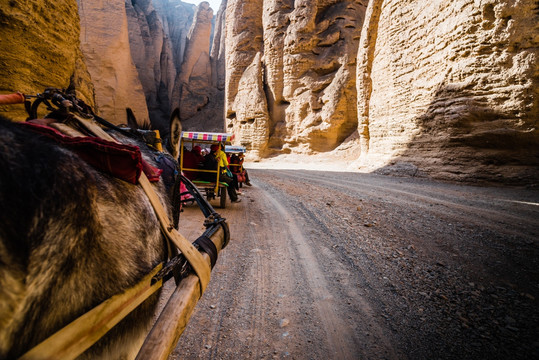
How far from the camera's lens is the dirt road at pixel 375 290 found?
1.77m

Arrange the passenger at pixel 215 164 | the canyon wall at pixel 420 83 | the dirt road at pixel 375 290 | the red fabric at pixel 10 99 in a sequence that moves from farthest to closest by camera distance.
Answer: the canyon wall at pixel 420 83
the passenger at pixel 215 164
the dirt road at pixel 375 290
the red fabric at pixel 10 99

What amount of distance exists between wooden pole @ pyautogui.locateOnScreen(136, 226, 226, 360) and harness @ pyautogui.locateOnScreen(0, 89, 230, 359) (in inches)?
3.4

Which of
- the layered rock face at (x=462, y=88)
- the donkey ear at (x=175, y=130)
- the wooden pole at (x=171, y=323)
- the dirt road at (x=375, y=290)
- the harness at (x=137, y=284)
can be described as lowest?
the dirt road at (x=375, y=290)

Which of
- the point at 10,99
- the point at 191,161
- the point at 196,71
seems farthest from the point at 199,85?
the point at 10,99

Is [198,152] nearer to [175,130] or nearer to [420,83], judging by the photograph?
[175,130]

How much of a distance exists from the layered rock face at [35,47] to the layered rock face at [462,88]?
11785 mm

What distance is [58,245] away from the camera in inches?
29.6

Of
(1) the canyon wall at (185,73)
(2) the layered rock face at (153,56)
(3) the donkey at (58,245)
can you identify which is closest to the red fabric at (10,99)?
(3) the donkey at (58,245)

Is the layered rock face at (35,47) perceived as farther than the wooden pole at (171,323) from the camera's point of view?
Yes

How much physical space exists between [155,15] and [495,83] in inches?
1582

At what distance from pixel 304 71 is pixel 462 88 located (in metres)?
16.6

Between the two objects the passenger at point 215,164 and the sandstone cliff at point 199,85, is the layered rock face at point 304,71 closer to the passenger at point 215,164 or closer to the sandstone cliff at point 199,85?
the sandstone cliff at point 199,85

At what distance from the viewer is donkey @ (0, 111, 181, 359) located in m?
0.63

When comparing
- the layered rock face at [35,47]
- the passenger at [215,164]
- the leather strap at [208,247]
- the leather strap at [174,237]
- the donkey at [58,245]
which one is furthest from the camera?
the passenger at [215,164]
